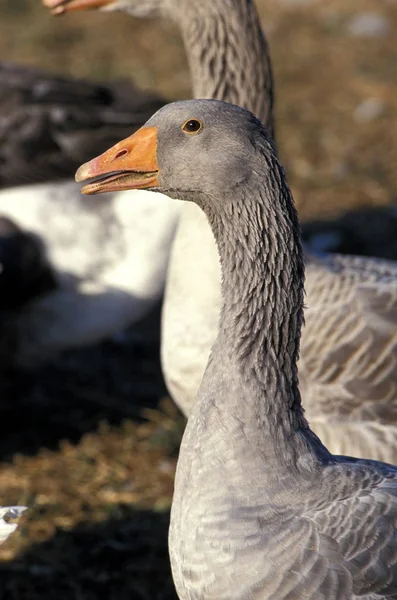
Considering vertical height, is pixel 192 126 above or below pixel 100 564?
above

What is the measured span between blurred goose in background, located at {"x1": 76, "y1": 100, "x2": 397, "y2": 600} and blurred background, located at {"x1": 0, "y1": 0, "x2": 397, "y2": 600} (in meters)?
1.49

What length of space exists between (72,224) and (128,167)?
244cm

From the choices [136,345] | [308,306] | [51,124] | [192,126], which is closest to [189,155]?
[192,126]

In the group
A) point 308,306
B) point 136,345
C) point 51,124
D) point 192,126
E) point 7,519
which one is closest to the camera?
point 192,126

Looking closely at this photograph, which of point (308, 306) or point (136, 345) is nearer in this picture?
point (308, 306)

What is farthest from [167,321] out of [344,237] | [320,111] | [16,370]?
[320,111]

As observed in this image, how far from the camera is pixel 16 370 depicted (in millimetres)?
5828

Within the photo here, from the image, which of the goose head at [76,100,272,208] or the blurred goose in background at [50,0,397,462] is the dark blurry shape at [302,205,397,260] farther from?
the goose head at [76,100,272,208]

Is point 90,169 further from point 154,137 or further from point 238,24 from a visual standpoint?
point 238,24

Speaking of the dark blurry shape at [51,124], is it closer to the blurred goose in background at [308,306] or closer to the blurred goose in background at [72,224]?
the blurred goose in background at [72,224]

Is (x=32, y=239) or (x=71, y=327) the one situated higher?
(x=32, y=239)

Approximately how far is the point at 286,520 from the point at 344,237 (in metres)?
4.57

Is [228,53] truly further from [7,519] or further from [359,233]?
[359,233]

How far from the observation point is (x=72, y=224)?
550 centimetres
